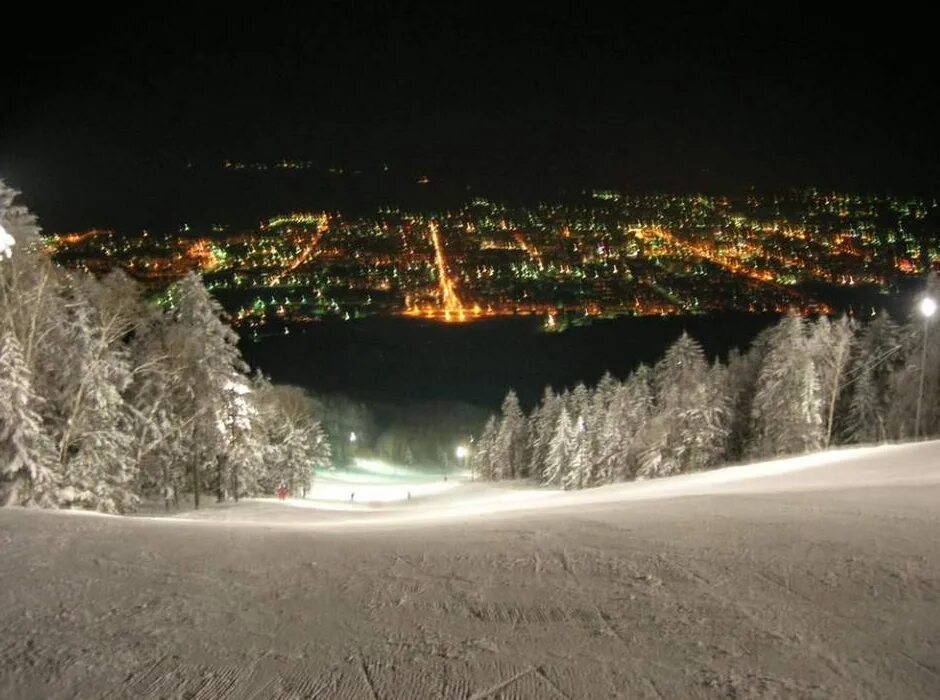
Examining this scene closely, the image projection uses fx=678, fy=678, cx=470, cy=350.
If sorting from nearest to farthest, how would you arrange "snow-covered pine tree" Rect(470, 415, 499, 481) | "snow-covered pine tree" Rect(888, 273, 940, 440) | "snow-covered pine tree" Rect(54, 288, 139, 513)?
1. "snow-covered pine tree" Rect(54, 288, 139, 513)
2. "snow-covered pine tree" Rect(888, 273, 940, 440)
3. "snow-covered pine tree" Rect(470, 415, 499, 481)

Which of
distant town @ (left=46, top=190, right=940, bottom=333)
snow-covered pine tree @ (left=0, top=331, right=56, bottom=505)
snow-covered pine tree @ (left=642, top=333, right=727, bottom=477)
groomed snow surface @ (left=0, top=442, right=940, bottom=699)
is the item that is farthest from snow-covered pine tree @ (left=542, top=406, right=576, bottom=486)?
distant town @ (left=46, top=190, right=940, bottom=333)

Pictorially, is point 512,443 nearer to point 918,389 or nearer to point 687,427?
point 687,427

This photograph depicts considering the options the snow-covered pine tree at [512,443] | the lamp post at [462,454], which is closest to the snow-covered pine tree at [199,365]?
the snow-covered pine tree at [512,443]

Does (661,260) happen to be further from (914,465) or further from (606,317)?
(914,465)

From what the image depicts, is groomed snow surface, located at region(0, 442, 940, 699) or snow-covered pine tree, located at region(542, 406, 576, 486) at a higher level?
groomed snow surface, located at region(0, 442, 940, 699)

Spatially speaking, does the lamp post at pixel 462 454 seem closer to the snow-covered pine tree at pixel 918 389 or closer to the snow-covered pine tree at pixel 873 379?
the snow-covered pine tree at pixel 873 379

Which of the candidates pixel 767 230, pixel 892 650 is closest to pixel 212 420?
pixel 892 650

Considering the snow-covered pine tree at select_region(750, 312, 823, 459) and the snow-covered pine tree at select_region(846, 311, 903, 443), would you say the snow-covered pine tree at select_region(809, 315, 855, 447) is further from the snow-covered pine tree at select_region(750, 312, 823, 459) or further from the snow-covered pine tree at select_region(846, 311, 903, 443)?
→ the snow-covered pine tree at select_region(846, 311, 903, 443)
